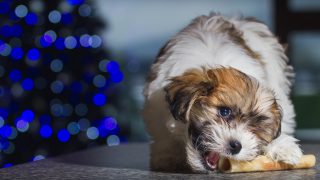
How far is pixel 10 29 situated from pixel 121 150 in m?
1.56

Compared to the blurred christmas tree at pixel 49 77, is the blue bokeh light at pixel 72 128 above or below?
below

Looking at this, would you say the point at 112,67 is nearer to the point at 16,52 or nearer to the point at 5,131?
the point at 16,52

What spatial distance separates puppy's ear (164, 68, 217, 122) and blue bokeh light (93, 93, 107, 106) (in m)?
2.75

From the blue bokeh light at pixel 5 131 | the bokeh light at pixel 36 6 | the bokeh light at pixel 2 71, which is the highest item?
the bokeh light at pixel 36 6

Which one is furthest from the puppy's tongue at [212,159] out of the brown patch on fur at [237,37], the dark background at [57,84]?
the dark background at [57,84]

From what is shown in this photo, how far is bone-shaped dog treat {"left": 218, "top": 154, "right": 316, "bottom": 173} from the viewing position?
2.76m

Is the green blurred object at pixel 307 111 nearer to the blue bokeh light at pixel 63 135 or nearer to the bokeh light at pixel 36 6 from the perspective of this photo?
the blue bokeh light at pixel 63 135

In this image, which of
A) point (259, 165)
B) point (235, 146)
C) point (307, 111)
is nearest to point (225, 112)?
point (235, 146)

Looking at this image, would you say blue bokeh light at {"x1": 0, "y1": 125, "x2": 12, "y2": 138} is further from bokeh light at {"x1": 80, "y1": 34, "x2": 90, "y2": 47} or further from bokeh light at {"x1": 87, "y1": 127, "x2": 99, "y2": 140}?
bokeh light at {"x1": 80, "y1": 34, "x2": 90, "y2": 47}

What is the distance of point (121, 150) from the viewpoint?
165 inches

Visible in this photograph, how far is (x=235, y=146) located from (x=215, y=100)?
19 centimetres

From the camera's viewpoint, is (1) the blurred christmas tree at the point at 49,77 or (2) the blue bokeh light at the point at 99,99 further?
(2) the blue bokeh light at the point at 99,99

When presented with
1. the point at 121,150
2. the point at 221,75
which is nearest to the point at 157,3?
the point at 121,150

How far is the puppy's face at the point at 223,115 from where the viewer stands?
263cm
